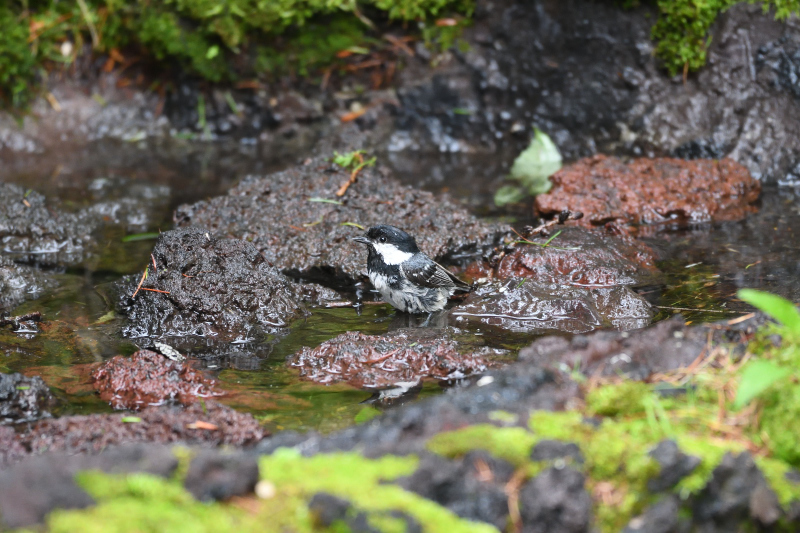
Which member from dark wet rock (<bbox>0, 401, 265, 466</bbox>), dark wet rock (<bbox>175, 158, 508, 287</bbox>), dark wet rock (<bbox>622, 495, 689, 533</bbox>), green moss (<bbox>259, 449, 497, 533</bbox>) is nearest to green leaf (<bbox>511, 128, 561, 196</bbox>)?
dark wet rock (<bbox>175, 158, 508, 287</bbox>)

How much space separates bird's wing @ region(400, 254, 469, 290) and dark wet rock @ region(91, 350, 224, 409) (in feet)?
6.26

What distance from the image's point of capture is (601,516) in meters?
2.76

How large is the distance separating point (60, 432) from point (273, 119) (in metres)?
7.55

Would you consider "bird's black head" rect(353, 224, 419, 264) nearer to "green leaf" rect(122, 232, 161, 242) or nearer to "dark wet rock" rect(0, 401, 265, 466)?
"dark wet rock" rect(0, 401, 265, 466)

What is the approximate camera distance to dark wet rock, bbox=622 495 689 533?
2.69m

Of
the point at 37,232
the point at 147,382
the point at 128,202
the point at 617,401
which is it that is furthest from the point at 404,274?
the point at 128,202

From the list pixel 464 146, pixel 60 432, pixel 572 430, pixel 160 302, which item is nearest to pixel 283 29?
pixel 464 146

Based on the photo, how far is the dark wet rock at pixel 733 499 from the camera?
273 centimetres

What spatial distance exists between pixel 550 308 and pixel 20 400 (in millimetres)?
3783

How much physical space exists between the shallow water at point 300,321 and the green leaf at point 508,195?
0.39ft

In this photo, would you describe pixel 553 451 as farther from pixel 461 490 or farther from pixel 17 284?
pixel 17 284

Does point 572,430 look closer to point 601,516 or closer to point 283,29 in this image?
point 601,516

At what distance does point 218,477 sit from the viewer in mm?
2693

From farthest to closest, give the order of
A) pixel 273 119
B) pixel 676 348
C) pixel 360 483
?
1. pixel 273 119
2. pixel 676 348
3. pixel 360 483
